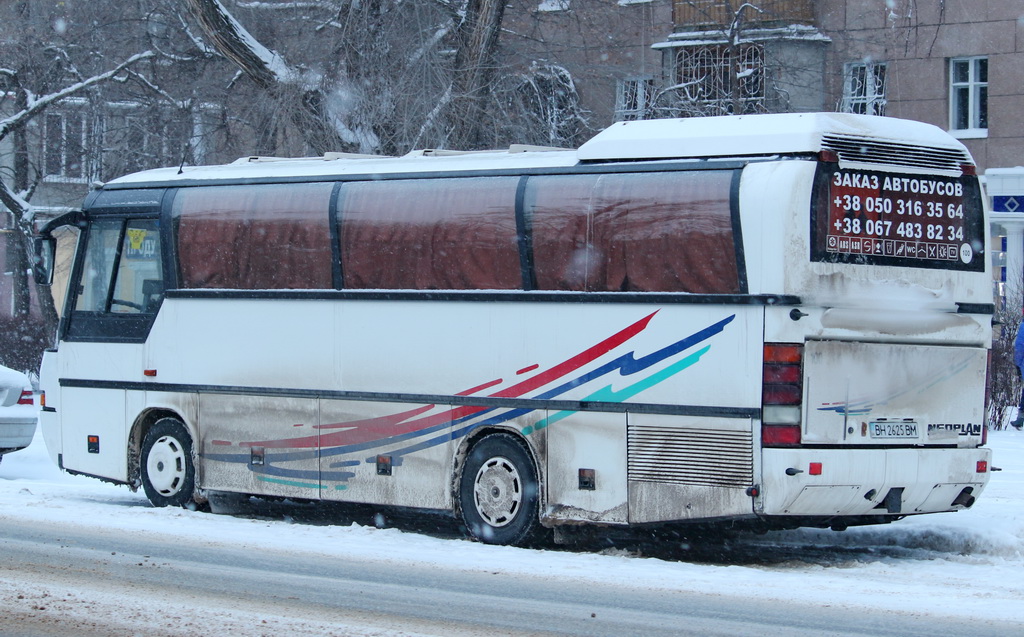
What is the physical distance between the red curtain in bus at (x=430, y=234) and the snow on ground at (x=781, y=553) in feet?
6.80

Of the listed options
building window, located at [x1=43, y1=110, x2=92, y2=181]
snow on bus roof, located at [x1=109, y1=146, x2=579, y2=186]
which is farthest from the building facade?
snow on bus roof, located at [x1=109, y1=146, x2=579, y2=186]

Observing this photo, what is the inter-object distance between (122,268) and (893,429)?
24.6 feet

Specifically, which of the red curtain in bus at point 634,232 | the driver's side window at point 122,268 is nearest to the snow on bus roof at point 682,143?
the red curtain in bus at point 634,232

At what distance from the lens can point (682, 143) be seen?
1098cm

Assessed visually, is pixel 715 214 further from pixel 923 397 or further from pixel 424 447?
pixel 424 447

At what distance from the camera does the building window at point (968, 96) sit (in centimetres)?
3256

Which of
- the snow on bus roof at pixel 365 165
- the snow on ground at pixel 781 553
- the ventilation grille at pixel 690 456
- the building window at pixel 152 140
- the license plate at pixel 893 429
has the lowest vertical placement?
the snow on ground at pixel 781 553

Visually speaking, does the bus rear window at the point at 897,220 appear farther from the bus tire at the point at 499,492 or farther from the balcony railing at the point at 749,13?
the balcony railing at the point at 749,13

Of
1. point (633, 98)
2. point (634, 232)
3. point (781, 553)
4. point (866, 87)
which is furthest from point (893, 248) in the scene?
point (866, 87)

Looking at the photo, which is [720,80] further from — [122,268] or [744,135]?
[744,135]

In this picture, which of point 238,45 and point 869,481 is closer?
point 869,481

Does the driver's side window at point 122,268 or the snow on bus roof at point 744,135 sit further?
the driver's side window at point 122,268

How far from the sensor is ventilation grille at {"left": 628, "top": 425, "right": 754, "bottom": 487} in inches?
408

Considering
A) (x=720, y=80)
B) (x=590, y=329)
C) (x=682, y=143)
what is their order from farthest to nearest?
(x=720, y=80), (x=590, y=329), (x=682, y=143)
